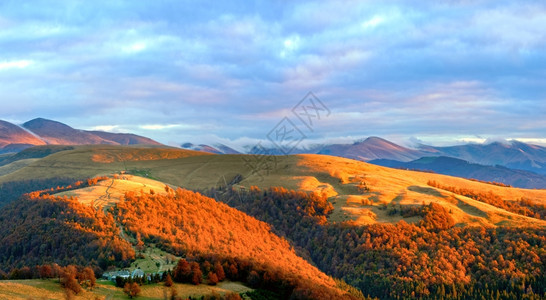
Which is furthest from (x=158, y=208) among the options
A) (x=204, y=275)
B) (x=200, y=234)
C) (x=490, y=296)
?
(x=490, y=296)

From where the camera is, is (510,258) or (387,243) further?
(387,243)

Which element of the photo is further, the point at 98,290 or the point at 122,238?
the point at 122,238

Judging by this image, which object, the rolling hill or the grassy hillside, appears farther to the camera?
the rolling hill

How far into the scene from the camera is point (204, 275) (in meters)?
100

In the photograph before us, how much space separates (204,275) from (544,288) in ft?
436

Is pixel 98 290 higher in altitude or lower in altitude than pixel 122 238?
higher

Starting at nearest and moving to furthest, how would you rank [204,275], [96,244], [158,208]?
1. [204,275]
2. [96,244]
3. [158,208]

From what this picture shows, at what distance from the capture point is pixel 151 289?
3310 inches

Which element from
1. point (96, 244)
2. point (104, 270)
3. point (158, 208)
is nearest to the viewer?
point (104, 270)

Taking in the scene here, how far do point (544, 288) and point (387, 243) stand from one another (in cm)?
6039

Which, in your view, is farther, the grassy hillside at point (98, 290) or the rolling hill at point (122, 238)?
the rolling hill at point (122, 238)

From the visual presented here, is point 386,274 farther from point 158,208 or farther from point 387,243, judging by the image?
point 158,208

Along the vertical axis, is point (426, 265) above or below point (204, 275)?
below

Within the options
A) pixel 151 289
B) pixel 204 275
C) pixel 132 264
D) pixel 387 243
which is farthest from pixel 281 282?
pixel 387 243
